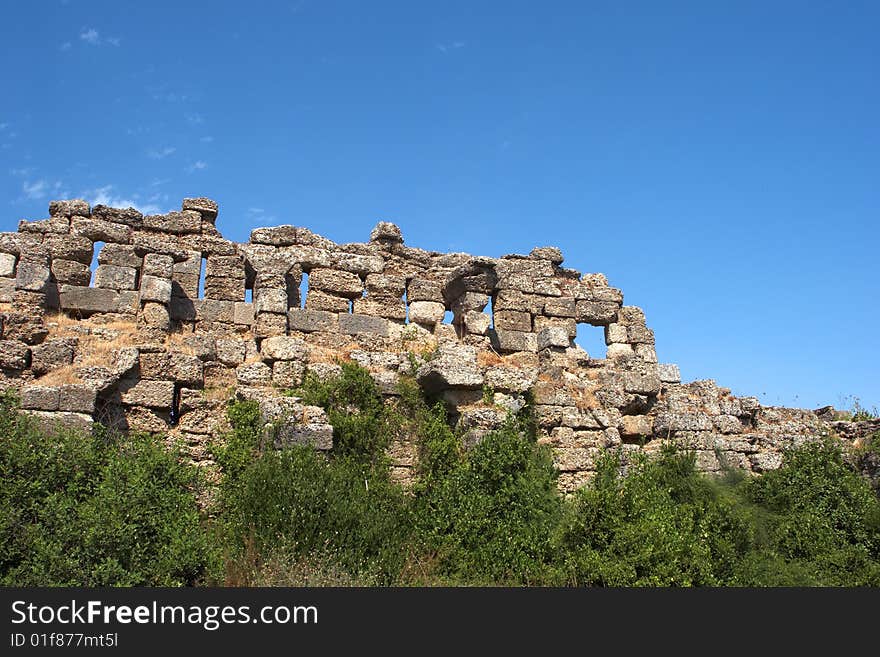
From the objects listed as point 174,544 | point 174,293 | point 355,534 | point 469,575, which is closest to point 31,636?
point 174,544

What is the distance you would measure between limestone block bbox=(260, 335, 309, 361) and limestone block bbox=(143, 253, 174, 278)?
2.24m

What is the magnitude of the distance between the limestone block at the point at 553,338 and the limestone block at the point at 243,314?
5.19m

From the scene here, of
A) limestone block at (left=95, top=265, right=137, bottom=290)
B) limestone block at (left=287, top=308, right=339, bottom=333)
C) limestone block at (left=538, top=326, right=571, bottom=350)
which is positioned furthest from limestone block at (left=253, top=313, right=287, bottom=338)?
limestone block at (left=538, top=326, right=571, bottom=350)

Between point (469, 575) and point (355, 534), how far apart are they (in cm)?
157

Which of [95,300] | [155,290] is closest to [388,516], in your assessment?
[155,290]

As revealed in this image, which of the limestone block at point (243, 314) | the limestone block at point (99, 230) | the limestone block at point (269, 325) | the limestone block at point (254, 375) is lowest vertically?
the limestone block at point (254, 375)

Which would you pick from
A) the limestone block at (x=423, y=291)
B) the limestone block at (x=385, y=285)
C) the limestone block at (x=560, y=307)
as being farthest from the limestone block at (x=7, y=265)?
the limestone block at (x=560, y=307)

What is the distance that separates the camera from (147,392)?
1127cm

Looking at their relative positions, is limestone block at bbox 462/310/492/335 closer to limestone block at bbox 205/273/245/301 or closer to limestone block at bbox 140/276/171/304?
limestone block at bbox 205/273/245/301

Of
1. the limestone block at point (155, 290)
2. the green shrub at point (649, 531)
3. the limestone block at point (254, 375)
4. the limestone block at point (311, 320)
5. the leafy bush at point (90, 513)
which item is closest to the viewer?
the leafy bush at point (90, 513)

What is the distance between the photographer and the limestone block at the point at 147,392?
11148 mm

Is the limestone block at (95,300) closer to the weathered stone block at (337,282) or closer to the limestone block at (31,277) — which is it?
the limestone block at (31,277)

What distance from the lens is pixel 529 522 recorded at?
10.7 m

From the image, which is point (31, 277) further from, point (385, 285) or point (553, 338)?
point (553, 338)
